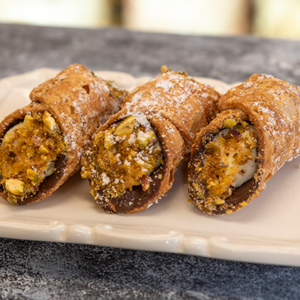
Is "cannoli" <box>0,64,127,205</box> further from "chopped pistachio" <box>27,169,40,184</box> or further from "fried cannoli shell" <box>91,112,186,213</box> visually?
"fried cannoli shell" <box>91,112,186,213</box>

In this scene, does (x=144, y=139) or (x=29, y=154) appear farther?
(x=29, y=154)

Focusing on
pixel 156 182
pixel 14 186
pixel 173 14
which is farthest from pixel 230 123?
pixel 173 14

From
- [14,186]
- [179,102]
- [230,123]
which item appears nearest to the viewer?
[230,123]

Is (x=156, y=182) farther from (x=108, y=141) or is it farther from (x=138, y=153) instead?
(x=108, y=141)

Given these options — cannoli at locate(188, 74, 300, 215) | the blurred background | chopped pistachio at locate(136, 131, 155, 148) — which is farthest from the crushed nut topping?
the blurred background

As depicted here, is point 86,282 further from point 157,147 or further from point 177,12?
point 177,12

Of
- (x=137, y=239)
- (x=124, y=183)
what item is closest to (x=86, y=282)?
(x=137, y=239)

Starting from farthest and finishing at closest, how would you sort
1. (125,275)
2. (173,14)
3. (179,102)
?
(173,14) < (179,102) < (125,275)
